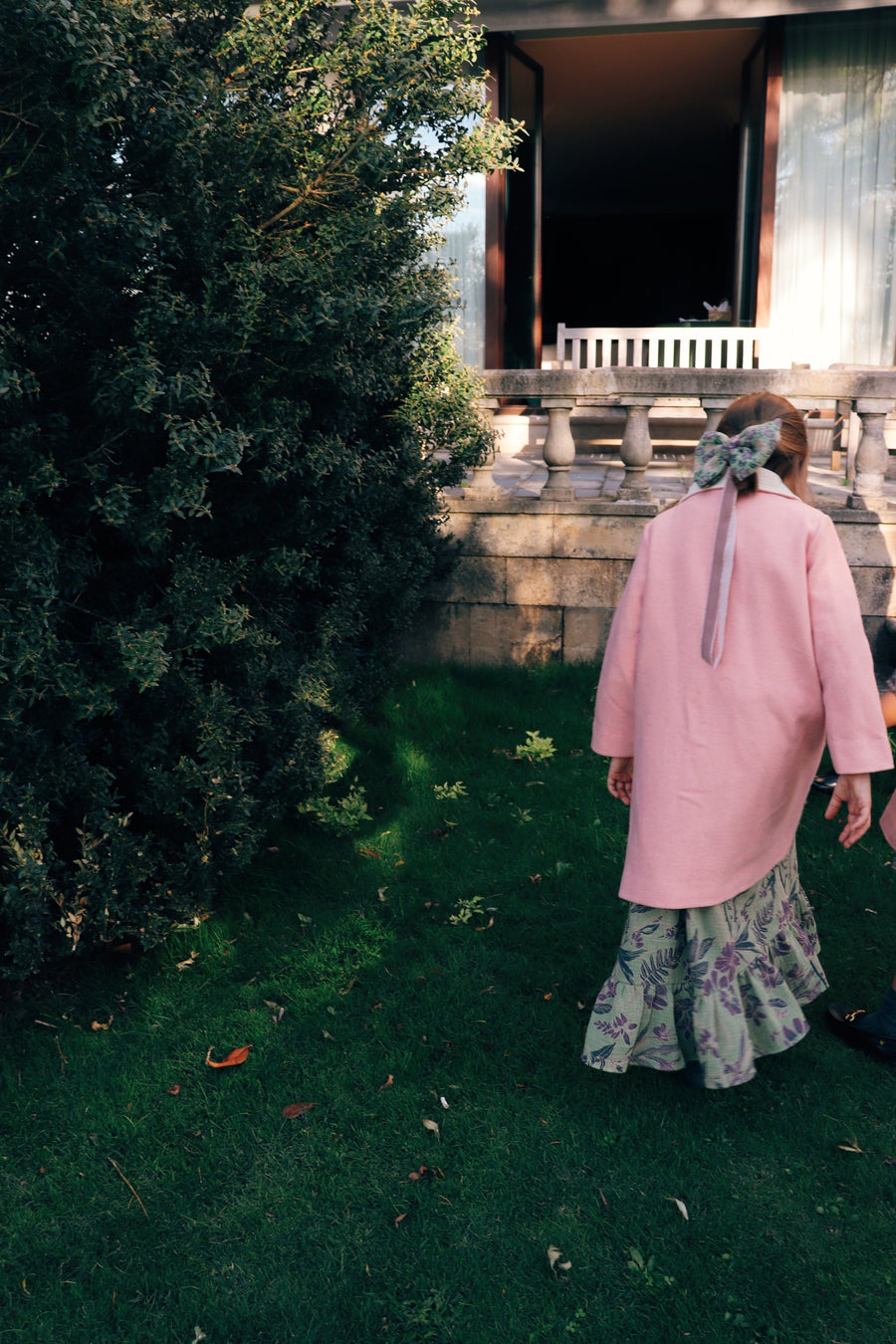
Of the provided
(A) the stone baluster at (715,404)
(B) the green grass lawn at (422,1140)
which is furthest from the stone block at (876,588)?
(B) the green grass lawn at (422,1140)

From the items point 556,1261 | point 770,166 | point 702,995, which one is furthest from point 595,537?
point 770,166

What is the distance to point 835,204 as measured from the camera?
910cm

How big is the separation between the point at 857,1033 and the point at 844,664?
1.21 m

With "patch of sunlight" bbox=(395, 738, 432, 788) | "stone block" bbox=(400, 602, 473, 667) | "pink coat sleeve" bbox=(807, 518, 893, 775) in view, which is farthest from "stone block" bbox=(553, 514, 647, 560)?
"pink coat sleeve" bbox=(807, 518, 893, 775)

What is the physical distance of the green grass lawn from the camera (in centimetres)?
237

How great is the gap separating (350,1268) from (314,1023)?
2.96ft

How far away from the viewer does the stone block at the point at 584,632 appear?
18.9 ft

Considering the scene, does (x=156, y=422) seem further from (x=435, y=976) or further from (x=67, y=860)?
(x=435, y=976)

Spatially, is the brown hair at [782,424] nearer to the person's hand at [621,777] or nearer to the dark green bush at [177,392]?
the person's hand at [621,777]

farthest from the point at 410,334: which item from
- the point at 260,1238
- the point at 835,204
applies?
the point at 835,204

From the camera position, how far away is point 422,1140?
285 centimetres

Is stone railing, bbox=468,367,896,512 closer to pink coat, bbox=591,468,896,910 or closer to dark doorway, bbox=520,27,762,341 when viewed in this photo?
pink coat, bbox=591,468,896,910

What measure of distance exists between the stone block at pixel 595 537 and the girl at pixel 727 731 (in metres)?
2.84

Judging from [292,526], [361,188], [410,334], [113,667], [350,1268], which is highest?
[361,188]
